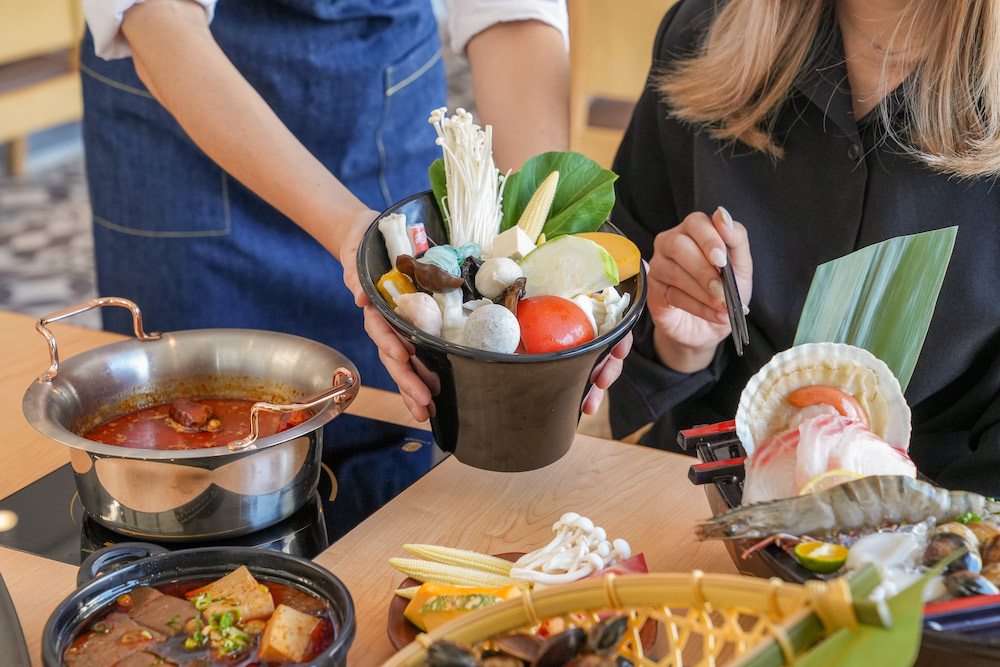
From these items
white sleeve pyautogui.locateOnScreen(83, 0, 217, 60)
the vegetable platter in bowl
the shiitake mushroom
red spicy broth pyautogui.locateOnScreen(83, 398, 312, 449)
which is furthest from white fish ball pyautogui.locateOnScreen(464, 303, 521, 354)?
white sleeve pyautogui.locateOnScreen(83, 0, 217, 60)

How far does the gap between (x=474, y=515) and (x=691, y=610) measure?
40 centimetres

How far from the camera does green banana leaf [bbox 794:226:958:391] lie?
3.09ft

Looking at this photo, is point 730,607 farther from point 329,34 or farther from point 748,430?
point 329,34

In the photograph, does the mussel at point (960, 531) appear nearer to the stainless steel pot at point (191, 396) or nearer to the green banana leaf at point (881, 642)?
the green banana leaf at point (881, 642)

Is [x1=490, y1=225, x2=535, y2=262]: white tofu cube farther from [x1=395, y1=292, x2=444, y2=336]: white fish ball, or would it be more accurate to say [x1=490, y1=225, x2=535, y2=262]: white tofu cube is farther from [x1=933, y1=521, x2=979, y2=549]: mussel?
[x1=933, y1=521, x2=979, y2=549]: mussel

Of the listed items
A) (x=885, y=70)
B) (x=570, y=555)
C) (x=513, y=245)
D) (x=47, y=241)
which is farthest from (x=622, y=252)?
(x=47, y=241)

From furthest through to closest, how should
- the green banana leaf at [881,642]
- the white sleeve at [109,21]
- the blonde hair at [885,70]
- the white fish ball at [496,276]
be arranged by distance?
the white sleeve at [109,21] → the blonde hair at [885,70] → the white fish ball at [496,276] → the green banana leaf at [881,642]

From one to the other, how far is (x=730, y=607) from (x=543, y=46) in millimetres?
1061

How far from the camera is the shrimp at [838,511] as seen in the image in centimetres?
67

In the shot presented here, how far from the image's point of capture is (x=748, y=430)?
795 millimetres

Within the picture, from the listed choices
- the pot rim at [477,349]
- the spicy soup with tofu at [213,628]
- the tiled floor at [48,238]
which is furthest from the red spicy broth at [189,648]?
the tiled floor at [48,238]

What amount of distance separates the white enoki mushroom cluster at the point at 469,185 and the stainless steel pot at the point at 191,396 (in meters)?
Answer: 0.20

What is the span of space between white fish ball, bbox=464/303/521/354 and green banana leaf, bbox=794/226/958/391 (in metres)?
0.33

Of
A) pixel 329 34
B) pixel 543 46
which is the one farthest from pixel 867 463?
pixel 329 34
